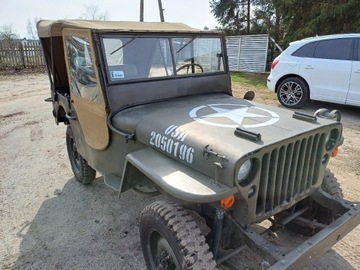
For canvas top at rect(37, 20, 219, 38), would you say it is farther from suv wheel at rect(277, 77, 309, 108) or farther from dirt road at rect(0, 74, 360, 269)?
suv wheel at rect(277, 77, 309, 108)

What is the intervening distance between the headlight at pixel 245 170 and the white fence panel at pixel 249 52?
13.4 m

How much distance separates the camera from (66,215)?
11.7ft

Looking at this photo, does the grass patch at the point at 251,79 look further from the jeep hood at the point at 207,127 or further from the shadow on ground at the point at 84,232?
the jeep hood at the point at 207,127

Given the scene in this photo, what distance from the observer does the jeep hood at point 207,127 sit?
1.96 m

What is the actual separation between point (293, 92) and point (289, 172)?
6.00m

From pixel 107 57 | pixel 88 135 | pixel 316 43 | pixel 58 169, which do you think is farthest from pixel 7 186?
pixel 316 43

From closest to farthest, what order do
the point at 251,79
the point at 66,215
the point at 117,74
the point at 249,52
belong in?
the point at 117,74
the point at 66,215
the point at 251,79
the point at 249,52

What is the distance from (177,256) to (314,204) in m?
1.39

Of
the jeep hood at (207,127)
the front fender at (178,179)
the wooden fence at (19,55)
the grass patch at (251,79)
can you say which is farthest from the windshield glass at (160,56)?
the wooden fence at (19,55)

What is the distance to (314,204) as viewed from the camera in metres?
2.76

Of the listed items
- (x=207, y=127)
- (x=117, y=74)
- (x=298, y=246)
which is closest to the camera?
(x=298, y=246)

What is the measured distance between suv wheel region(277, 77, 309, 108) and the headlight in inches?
240

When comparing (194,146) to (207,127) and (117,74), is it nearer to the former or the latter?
(207,127)

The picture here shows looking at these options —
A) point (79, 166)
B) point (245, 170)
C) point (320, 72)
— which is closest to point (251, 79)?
point (320, 72)
